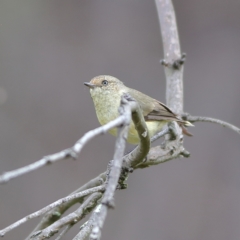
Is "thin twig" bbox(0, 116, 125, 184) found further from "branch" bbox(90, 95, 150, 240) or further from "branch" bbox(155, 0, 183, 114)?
"branch" bbox(155, 0, 183, 114)

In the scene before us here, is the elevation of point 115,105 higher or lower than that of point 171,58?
lower

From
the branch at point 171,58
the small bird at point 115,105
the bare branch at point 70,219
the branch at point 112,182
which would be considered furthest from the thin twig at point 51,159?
the branch at point 171,58

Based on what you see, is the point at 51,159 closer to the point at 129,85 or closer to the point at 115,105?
the point at 115,105

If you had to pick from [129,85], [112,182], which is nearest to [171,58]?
[129,85]

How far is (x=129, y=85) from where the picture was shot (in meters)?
6.14

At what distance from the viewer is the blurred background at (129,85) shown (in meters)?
5.66

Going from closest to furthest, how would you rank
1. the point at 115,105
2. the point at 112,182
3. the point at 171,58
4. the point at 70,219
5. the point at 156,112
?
the point at 112,182 < the point at 70,219 < the point at 115,105 < the point at 156,112 < the point at 171,58

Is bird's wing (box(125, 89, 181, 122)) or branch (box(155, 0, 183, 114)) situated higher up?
branch (box(155, 0, 183, 114))

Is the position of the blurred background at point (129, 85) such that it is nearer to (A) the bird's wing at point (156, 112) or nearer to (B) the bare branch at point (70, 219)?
(A) the bird's wing at point (156, 112)

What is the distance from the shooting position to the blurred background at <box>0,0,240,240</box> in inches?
223

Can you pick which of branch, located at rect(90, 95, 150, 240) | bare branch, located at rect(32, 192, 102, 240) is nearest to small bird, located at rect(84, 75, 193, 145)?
bare branch, located at rect(32, 192, 102, 240)

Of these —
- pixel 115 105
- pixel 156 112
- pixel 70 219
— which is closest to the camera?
pixel 70 219

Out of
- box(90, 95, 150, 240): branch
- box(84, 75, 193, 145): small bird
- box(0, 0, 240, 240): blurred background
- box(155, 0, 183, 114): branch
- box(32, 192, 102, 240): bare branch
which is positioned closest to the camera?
box(90, 95, 150, 240): branch

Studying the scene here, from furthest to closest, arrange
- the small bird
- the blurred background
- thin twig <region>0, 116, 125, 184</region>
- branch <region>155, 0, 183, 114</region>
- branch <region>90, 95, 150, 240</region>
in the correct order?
the blurred background, branch <region>155, 0, 183, 114</region>, the small bird, branch <region>90, 95, 150, 240</region>, thin twig <region>0, 116, 125, 184</region>
